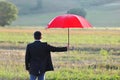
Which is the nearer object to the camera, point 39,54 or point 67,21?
point 39,54

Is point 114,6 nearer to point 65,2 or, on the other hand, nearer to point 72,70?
point 65,2

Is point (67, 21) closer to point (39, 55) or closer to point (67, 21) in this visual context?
point (67, 21)

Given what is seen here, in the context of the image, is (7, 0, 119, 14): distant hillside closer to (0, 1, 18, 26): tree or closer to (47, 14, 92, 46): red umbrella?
(0, 1, 18, 26): tree

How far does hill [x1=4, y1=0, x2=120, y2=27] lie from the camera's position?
448 ft

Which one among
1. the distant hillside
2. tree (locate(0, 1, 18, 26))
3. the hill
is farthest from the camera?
the distant hillside

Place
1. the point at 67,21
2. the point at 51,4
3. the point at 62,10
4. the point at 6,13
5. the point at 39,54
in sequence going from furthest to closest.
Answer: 1. the point at 51,4
2. the point at 62,10
3. the point at 6,13
4. the point at 67,21
5. the point at 39,54

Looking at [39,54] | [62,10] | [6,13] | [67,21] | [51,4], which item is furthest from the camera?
[51,4]

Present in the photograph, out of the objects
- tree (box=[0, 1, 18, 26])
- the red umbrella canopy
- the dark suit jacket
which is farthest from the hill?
the dark suit jacket

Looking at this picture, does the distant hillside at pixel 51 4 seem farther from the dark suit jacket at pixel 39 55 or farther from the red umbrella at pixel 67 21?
the dark suit jacket at pixel 39 55

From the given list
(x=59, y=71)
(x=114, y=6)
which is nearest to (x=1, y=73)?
(x=59, y=71)

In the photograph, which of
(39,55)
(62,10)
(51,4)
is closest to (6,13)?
(62,10)

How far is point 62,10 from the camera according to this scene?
157000mm

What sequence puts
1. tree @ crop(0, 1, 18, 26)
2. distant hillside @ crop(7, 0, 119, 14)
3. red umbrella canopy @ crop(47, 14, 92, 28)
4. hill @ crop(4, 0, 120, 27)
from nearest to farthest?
red umbrella canopy @ crop(47, 14, 92, 28), tree @ crop(0, 1, 18, 26), hill @ crop(4, 0, 120, 27), distant hillside @ crop(7, 0, 119, 14)

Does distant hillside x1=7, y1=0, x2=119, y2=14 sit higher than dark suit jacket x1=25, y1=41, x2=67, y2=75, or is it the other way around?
dark suit jacket x1=25, y1=41, x2=67, y2=75
